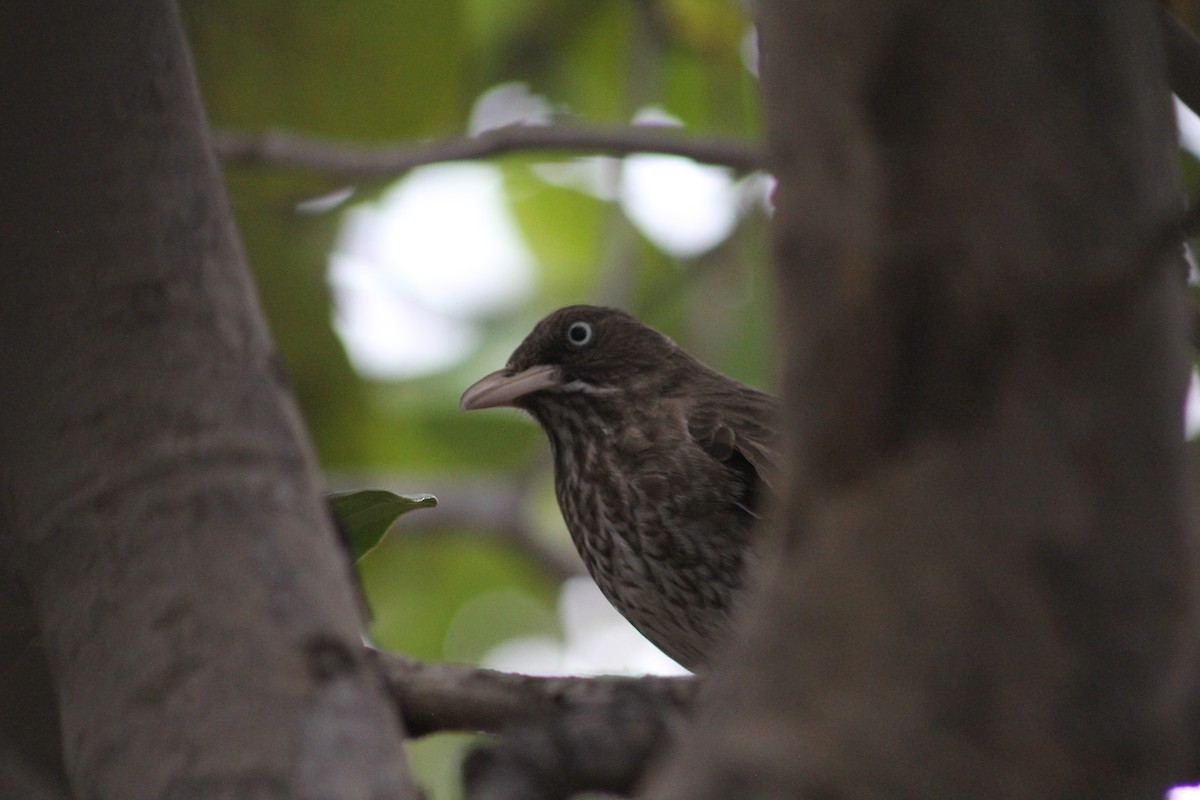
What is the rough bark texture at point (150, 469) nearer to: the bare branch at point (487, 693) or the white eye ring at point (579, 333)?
the bare branch at point (487, 693)

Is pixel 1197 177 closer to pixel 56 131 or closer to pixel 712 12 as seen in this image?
pixel 712 12

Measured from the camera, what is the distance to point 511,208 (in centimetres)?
723

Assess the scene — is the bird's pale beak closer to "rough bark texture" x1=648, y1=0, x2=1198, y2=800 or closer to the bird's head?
the bird's head

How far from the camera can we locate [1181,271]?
1217mm

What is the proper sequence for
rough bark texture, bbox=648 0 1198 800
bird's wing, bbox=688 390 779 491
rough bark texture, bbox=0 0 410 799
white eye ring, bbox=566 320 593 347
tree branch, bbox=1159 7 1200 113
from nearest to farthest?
1. rough bark texture, bbox=648 0 1198 800
2. rough bark texture, bbox=0 0 410 799
3. tree branch, bbox=1159 7 1200 113
4. bird's wing, bbox=688 390 779 491
5. white eye ring, bbox=566 320 593 347

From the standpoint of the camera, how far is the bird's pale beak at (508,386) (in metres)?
4.33

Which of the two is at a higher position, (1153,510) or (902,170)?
(902,170)

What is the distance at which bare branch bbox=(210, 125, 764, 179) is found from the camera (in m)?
3.86

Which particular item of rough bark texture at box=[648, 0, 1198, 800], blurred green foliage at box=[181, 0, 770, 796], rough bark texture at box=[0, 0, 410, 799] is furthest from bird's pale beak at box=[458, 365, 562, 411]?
rough bark texture at box=[648, 0, 1198, 800]

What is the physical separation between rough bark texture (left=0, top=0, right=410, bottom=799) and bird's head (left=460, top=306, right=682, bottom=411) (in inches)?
97.6

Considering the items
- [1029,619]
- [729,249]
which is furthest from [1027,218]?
[729,249]

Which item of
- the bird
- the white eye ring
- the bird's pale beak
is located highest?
the white eye ring

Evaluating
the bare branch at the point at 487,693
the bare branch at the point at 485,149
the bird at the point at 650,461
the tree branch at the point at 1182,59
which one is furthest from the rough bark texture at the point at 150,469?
the bird at the point at 650,461

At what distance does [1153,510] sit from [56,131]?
1524mm
